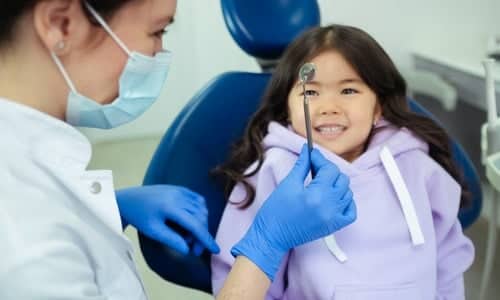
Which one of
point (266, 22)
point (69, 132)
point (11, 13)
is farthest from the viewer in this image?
point (266, 22)

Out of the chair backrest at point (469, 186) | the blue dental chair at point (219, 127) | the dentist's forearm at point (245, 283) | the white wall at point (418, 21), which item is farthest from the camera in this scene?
the white wall at point (418, 21)

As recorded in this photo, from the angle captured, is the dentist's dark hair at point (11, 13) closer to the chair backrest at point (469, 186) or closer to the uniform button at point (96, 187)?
the uniform button at point (96, 187)

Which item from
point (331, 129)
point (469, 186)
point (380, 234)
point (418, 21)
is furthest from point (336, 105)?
point (418, 21)

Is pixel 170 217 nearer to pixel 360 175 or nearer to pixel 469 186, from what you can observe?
pixel 360 175

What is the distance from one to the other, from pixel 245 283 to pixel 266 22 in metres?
0.73

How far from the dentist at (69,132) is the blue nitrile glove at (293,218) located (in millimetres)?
27

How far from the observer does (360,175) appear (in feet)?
3.71

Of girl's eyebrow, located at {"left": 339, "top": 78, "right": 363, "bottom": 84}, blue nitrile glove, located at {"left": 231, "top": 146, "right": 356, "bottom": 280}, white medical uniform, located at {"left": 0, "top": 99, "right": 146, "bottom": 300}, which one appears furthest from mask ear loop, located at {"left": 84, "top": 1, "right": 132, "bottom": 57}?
girl's eyebrow, located at {"left": 339, "top": 78, "right": 363, "bottom": 84}

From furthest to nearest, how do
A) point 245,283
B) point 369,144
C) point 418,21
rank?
point 418,21
point 369,144
point 245,283

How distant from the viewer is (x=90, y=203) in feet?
2.24

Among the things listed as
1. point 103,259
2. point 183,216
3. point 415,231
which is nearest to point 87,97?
point 103,259

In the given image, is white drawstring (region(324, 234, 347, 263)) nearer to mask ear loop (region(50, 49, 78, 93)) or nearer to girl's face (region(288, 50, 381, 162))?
girl's face (region(288, 50, 381, 162))

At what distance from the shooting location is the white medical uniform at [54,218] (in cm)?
57

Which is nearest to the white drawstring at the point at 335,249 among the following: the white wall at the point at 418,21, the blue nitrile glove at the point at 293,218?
the blue nitrile glove at the point at 293,218
